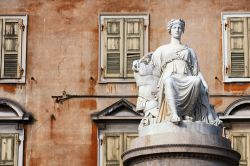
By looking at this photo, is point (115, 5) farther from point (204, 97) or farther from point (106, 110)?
point (204, 97)

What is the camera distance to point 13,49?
99.5 ft

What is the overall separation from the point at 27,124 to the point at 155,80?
10055 millimetres

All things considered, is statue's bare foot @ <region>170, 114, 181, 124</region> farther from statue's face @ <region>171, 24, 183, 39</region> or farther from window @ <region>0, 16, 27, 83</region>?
window @ <region>0, 16, 27, 83</region>

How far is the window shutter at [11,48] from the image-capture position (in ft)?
99.2

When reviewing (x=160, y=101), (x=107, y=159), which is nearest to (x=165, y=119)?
(x=160, y=101)

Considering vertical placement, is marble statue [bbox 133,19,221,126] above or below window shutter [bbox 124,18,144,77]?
below

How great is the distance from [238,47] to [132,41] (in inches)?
117

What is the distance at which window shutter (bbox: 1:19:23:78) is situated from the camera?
99.2ft

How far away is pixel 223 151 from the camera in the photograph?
733 inches

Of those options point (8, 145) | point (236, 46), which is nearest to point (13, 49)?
point (8, 145)

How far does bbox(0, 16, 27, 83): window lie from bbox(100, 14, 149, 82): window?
7.28 feet

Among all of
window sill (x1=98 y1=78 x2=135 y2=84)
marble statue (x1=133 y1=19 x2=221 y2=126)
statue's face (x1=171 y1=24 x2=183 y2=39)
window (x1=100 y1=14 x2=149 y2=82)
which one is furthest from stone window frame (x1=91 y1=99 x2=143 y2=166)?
statue's face (x1=171 y1=24 x2=183 y2=39)

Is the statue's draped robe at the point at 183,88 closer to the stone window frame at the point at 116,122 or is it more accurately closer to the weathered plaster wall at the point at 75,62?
the stone window frame at the point at 116,122

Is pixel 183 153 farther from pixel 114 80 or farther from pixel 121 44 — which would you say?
pixel 121 44
